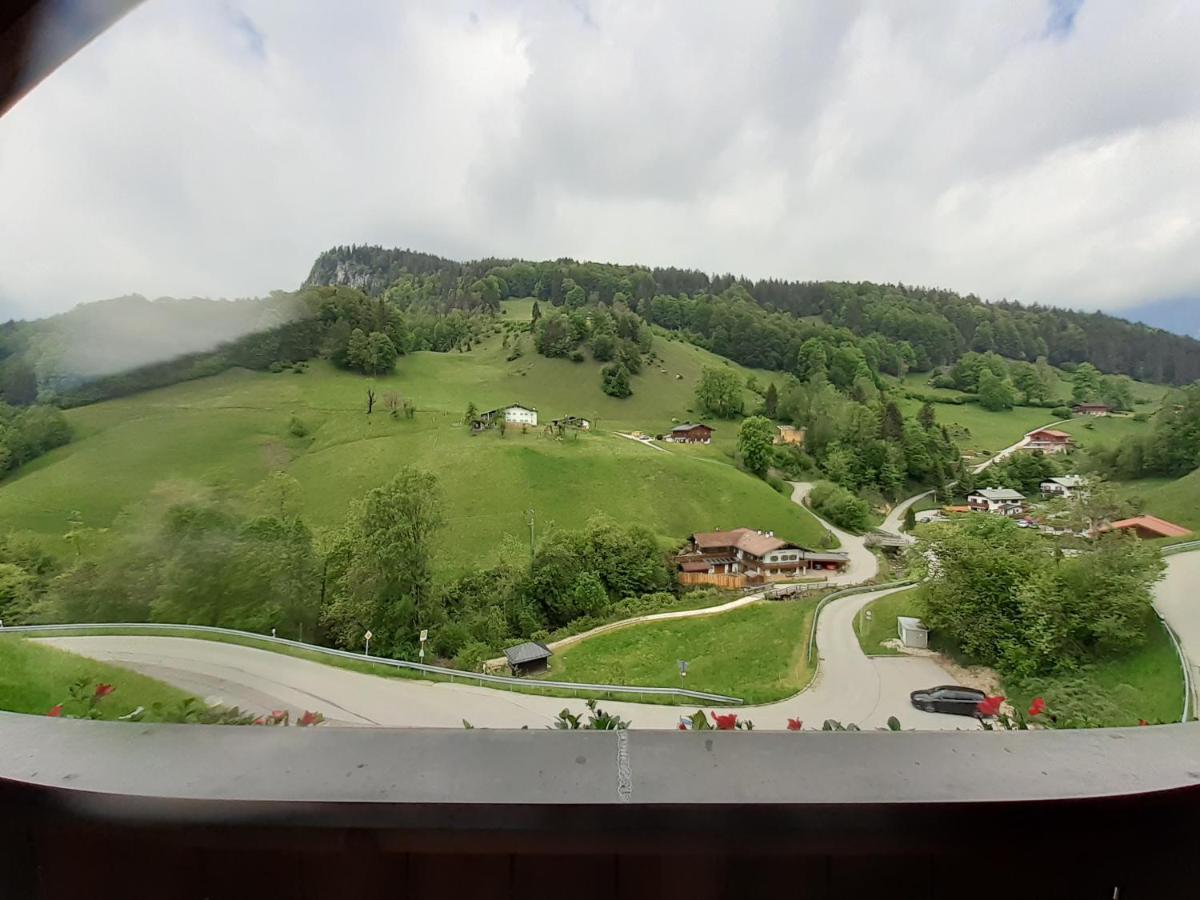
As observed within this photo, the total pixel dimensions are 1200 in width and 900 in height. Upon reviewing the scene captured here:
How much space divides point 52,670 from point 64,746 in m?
1.52

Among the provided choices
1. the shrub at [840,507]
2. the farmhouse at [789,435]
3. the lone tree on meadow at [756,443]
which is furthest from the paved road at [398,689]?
the lone tree on meadow at [756,443]

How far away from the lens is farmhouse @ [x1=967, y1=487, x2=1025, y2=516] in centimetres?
281

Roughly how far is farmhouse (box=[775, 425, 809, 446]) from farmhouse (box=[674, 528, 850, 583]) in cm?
487

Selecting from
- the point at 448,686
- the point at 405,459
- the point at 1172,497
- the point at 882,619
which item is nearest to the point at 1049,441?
the point at 1172,497

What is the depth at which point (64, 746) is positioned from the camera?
0.85 metres

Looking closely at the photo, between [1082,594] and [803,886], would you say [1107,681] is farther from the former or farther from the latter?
[803,886]

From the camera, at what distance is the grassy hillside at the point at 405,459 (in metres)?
3.50

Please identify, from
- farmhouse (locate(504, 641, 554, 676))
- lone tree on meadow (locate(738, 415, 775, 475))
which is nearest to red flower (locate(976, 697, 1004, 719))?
farmhouse (locate(504, 641, 554, 676))

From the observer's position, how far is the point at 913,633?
105 inches

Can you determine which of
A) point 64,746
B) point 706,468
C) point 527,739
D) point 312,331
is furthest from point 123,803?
point 706,468

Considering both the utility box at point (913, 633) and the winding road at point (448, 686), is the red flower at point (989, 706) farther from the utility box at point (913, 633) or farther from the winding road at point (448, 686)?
the utility box at point (913, 633)

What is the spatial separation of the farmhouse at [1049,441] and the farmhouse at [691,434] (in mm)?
14693

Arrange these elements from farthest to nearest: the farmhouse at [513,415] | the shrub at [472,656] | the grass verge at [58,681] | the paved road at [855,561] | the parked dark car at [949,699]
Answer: the farmhouse at [513,415] < the paved road at [855,561] < the shrub at [472,656] < the parked dark car at [949,699] < the grass verge at [58,681]

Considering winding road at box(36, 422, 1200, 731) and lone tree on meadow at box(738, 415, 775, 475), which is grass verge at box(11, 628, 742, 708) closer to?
winding road at box(36, 422, 1200, 731)
